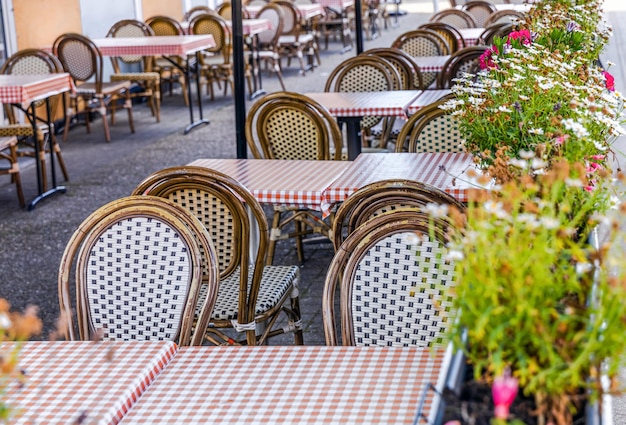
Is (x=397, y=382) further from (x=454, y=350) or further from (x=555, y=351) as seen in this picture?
(x=555, y=351)

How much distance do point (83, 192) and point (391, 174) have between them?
3652 millimetres

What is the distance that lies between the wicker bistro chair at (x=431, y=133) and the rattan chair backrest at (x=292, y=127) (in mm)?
433

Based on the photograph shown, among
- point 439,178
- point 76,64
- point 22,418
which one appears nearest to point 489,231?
point 22,418

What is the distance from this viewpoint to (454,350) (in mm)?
1422

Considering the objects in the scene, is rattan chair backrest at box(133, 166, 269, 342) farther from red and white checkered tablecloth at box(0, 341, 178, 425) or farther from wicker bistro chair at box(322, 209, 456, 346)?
red and white checkered tablecloth at box(0, 341, 178, 425)

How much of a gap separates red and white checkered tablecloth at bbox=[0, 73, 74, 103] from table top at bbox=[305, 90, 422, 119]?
1935 millimetres

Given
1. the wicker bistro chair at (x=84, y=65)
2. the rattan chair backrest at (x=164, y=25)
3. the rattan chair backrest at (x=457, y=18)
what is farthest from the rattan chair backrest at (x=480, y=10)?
the wicker bistro chair at (x=84, y=65)

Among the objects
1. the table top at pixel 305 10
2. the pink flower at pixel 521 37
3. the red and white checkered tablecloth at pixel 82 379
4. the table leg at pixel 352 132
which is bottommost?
the table leg at pixel 352 132

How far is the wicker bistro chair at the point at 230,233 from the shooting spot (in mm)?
3264

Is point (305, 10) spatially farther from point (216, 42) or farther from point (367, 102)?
point (367, 102)

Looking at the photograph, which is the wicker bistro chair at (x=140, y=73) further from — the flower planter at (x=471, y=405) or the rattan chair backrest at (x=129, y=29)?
the flower planter at (x=471, y=405)

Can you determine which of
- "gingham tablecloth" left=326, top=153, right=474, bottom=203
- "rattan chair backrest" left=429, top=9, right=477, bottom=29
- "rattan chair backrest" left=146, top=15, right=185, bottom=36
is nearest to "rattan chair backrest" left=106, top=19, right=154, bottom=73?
"rattan chair backrest" left=146, top=15, right=185, bottom=36

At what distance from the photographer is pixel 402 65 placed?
637cm

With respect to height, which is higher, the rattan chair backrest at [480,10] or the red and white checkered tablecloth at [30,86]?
the rattan chair backrest at [480,10]
